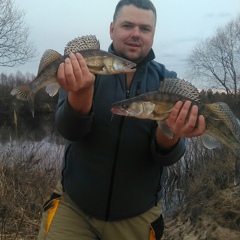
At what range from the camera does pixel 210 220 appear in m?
6.78

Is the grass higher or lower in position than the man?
lower

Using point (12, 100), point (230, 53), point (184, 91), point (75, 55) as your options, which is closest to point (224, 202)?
point (184, 91)

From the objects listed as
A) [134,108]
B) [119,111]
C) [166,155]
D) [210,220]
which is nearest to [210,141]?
[166,155]

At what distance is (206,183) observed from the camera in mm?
8852

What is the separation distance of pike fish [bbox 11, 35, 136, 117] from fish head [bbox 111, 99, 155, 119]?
0.29 meters

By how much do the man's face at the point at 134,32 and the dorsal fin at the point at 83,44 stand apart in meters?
0.32

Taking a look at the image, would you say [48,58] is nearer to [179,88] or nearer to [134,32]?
[134,32]

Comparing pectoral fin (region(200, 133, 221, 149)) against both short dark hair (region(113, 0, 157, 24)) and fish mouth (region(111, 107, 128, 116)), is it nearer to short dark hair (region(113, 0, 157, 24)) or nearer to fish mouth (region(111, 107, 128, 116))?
fish mouth (region(111, 107, 128, 116))

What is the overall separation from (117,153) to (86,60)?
84 cm

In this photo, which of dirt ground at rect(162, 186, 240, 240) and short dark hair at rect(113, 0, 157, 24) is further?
dirt ground at rect(162, 186, 240, 240)

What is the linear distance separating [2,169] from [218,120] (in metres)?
5.42

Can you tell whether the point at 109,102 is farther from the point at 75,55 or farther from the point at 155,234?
the point at 155,234

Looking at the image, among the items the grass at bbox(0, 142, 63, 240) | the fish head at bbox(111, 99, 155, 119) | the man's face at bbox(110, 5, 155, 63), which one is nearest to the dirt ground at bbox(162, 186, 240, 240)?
the grass at bbox(0, 142, 63, 240)

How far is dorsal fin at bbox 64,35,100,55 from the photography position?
2906 mm
